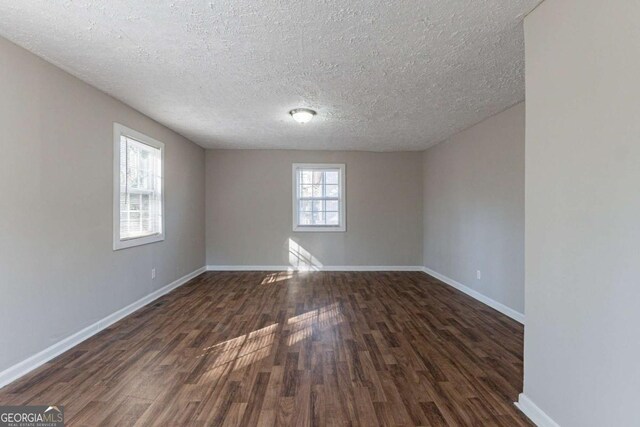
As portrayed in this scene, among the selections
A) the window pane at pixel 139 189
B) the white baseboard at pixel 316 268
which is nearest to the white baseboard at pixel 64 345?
the window pane at pixel 139 189

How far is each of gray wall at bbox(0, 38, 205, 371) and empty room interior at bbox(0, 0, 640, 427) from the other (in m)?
0.02

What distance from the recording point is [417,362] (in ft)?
7.80

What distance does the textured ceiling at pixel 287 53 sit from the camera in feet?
5.92

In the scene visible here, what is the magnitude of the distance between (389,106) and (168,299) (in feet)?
12.2

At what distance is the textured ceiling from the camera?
180 centimetres

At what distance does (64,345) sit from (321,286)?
3.13m

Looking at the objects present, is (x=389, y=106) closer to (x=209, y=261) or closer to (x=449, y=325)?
(x=449, y=325)
